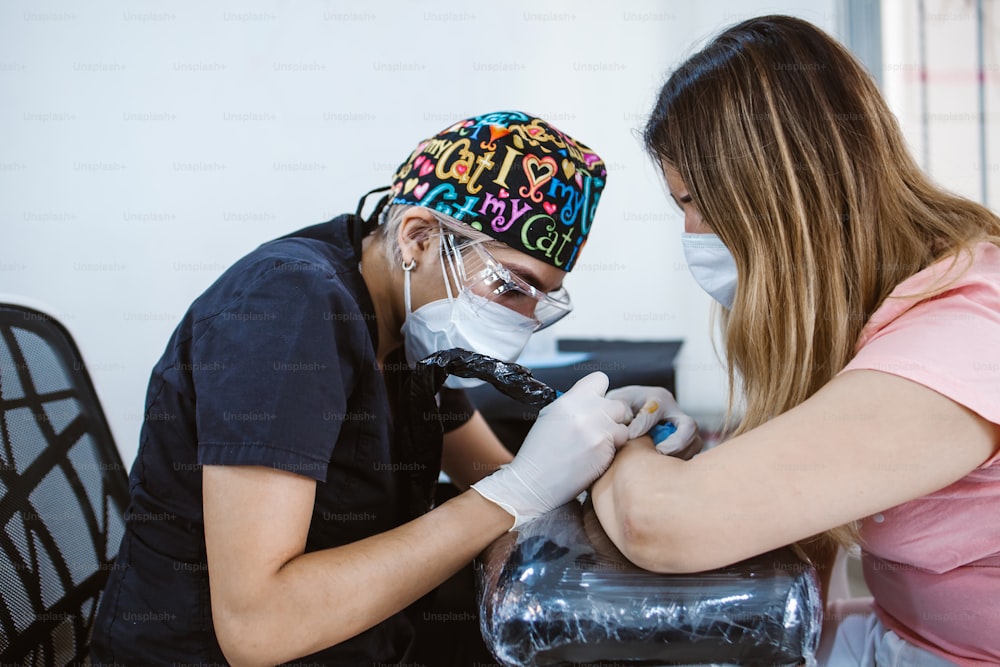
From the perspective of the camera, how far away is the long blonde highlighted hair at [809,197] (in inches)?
37.0

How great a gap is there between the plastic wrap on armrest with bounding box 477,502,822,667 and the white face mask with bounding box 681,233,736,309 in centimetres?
47

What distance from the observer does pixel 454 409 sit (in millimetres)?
1469

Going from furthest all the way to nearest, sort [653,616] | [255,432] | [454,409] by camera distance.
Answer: [454,409], [255,432], [653,616]

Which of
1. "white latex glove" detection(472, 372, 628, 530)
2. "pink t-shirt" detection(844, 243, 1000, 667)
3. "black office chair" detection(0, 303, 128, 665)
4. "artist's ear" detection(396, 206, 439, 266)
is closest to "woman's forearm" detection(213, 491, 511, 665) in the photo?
"white latex glove" detection(472, 372, 628, 530)

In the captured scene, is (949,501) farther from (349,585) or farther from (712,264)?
(349,585)

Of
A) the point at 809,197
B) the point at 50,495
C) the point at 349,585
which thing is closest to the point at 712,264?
the point at 809,197

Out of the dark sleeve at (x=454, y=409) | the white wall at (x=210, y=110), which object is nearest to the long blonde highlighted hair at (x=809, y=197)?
the dark sleeve at (x=454, y=409)

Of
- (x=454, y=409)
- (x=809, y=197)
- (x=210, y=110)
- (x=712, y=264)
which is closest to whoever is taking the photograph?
(x=809, y=197)

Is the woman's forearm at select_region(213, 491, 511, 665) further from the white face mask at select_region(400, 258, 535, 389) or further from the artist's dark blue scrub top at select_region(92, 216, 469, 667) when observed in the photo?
the white face mask at select_region(400, 258, 535, 389)

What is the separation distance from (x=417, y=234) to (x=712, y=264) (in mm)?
471

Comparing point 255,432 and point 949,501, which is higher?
point 255,432

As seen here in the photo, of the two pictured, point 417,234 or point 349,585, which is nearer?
point 349,585

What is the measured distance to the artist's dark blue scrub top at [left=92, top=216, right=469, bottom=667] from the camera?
85cm

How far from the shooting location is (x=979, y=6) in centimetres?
205
